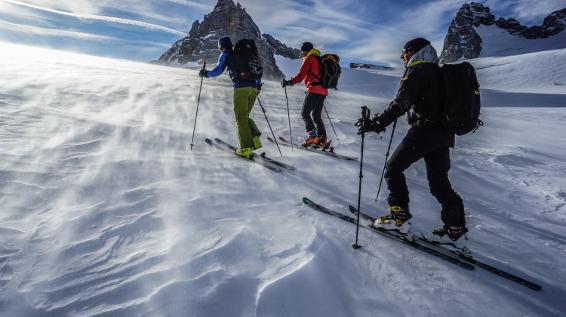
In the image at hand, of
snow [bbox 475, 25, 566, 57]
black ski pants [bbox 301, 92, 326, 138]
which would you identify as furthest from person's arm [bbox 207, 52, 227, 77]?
snow [bbox 475, 25, 566, 57]

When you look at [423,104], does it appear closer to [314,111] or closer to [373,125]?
[373,125]

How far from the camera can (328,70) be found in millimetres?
7965

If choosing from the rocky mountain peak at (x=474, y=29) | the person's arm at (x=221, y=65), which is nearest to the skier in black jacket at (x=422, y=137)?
the person's arm at (x=221, y=65)

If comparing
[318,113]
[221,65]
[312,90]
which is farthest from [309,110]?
[221,65]

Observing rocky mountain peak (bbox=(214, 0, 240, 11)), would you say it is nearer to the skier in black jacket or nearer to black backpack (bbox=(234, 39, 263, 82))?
black backpack (bbox=(234, 39, 263, 82))

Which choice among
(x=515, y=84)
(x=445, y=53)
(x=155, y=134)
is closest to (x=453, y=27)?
(x=445, y=53)

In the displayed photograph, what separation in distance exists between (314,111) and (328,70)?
1.00m

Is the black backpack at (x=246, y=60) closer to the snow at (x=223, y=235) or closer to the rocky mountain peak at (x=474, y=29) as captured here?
the snow at (x=223, y=235)

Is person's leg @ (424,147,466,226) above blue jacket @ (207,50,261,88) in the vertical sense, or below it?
below

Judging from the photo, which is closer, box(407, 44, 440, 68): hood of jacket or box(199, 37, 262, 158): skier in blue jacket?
box(407, 44, 440, 68): hood of jacket

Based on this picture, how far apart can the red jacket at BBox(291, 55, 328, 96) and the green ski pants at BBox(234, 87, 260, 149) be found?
1.45m

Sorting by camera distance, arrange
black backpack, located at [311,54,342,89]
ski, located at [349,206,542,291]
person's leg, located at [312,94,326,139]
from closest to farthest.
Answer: ski, located at [349,206,542,291], black backpack, located at [311,54,342,89], person's leg, located at [312,94,326,139]

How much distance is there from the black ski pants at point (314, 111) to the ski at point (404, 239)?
3875mm

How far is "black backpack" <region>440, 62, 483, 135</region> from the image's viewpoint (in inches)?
131
